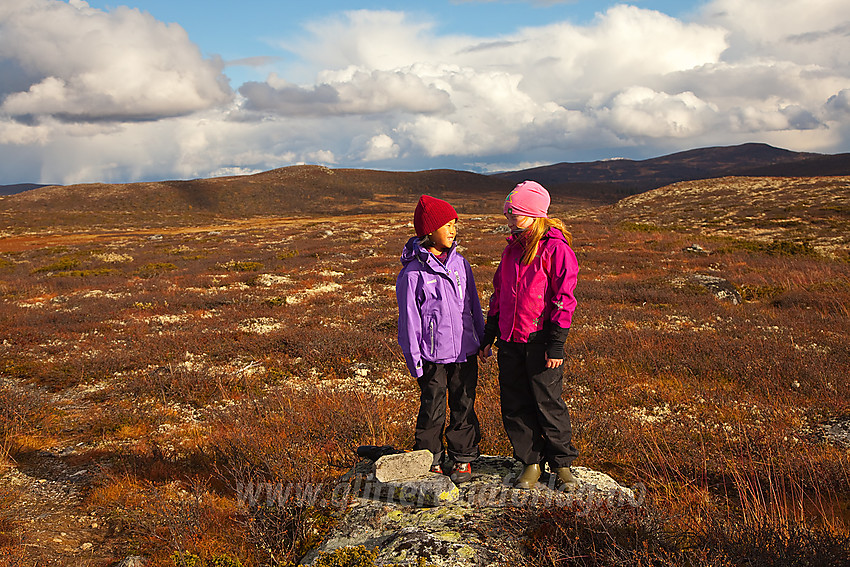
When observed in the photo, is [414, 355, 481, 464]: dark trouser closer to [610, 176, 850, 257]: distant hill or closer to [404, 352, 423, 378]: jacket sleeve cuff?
[404, 352, 423, 378]: jacket sleeve cuff

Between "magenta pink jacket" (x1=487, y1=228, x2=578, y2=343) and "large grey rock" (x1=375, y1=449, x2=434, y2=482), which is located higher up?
"magenta pink jacket" (x1=487, y1=228, x2=578, y2=343)

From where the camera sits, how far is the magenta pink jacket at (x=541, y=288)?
12.0 feet

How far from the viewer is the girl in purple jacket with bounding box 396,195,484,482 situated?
12.6ft

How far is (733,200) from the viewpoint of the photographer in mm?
53438

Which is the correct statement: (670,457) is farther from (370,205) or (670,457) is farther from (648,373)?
A: (370,205)

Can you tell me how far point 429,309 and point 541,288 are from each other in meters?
0.92

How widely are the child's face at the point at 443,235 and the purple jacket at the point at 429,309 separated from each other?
119 mm

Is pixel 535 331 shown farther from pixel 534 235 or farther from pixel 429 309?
pixel 429 309

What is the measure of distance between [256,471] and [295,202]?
133m

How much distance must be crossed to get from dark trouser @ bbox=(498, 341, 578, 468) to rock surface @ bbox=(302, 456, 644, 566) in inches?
8.5

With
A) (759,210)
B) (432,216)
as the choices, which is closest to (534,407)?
(432,216)

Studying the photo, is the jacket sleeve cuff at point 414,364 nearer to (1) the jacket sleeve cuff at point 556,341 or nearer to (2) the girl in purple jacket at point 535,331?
(2) the girl in purple jacket at point 535,331

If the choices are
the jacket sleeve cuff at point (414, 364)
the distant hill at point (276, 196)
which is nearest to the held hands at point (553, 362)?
the jacket sleeve cuff at point (414, 364)

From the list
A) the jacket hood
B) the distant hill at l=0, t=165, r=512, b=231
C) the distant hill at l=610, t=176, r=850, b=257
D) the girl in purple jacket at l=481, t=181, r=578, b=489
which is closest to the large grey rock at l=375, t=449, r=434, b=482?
the girl in purple jacket at l=481, t=181, r=578, b=489
